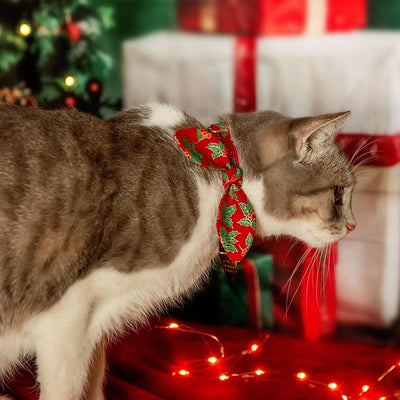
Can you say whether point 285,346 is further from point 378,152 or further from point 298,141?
point 298,141

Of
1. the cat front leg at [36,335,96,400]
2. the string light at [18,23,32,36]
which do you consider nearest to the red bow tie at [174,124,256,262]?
the cat front leg at [36,335,96,400]

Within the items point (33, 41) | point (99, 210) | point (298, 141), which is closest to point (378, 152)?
point (298, 141)

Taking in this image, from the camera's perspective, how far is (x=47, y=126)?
42.3 inches

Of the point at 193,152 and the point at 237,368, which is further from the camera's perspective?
the point at 237,368

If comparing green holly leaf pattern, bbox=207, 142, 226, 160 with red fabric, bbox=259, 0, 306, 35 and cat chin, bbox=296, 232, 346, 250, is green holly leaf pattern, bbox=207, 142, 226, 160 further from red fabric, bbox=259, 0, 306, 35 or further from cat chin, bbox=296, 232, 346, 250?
red fabric, bbox=259, 0, 306, 35

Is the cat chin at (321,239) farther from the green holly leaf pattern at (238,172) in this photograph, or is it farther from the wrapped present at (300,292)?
the wrapped present at (300,292)

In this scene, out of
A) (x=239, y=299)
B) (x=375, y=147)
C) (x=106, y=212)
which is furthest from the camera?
(x=239, y=299)

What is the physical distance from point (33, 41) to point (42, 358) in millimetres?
1202

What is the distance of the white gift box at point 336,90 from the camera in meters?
1.61

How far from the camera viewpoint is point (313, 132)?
1.12m

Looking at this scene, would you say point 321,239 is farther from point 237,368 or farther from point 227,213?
point 237,368

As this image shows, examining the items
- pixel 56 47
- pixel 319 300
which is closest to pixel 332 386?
pixel 319 300

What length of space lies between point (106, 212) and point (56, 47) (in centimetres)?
108

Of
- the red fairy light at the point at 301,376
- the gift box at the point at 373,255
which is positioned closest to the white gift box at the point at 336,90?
the gift box at the point at 373,255
